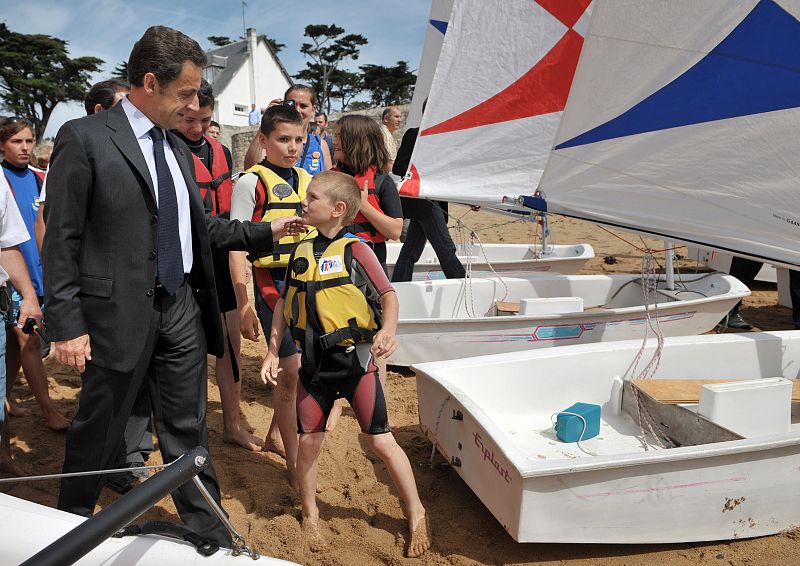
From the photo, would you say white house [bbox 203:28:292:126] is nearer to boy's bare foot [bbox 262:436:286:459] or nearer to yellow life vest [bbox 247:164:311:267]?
boy's bare foot [bbox 262:436:286:459]

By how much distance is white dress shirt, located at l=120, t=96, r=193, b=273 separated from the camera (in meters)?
2.04

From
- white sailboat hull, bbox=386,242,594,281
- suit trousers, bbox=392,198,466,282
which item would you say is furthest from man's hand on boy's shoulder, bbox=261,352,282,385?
white sailboat hull, bbox=386,242,594,281

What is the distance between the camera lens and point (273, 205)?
2846mm

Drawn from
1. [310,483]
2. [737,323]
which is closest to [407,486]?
[310,483]

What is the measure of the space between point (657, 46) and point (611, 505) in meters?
2.43

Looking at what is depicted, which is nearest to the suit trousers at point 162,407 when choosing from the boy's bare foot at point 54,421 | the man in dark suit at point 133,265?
the man in dark suit at point 133,265

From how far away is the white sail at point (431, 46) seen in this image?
6355 mm

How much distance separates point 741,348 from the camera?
3701 mm

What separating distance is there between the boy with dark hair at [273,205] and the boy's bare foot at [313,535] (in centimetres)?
57

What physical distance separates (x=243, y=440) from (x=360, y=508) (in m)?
0.90

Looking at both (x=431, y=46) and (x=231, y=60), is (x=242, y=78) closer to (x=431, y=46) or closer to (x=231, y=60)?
(x=231, y=60)

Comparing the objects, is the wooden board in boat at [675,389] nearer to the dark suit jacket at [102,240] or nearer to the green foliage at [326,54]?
the dark suit jacket at [102,240]

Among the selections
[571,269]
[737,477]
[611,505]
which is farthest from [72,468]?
[571,269]

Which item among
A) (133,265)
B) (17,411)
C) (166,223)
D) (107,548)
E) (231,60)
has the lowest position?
(17,411)
